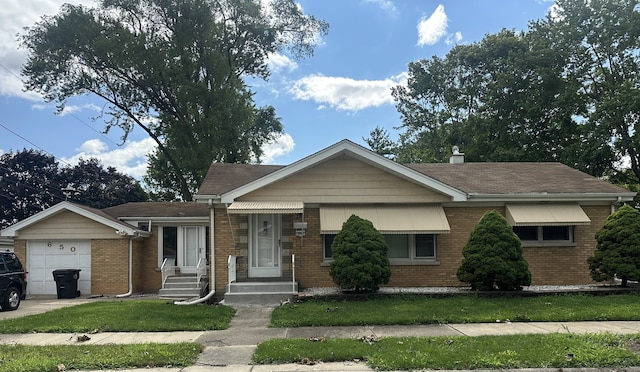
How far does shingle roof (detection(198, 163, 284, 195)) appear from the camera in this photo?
46.5 ft

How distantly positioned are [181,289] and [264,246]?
3.31 metres

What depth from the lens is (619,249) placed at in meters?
12.2

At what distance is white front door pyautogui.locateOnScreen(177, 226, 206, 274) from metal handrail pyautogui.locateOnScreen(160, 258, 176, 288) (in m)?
0.42

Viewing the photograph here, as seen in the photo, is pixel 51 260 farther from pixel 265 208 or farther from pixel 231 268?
pixel 265 208

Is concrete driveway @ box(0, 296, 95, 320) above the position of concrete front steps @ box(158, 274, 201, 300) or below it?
below

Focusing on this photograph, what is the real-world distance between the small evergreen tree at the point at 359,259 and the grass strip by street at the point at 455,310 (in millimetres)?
498

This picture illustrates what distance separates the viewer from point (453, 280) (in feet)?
45.1

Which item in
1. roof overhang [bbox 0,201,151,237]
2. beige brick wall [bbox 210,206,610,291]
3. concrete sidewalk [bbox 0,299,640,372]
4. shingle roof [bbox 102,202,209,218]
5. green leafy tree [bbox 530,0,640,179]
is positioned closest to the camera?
concrete sidewalk [bbox 0,299,640,372]

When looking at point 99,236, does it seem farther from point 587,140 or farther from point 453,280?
point 587,140

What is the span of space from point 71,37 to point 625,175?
1284 inches

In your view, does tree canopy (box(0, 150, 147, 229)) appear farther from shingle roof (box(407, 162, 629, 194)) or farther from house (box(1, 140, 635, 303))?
shingle roof (box(407, 162, 629, 194))

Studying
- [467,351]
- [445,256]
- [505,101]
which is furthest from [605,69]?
[467,351]

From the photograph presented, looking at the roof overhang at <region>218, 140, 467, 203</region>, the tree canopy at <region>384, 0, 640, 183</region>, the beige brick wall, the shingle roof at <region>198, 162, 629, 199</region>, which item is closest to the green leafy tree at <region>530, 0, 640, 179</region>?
the tree canopy at <region>384, 0, 640, 183</region>

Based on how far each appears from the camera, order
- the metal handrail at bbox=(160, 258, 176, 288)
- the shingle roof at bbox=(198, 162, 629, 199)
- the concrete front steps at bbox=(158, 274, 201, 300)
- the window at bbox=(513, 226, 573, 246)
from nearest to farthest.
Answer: the window at bbox=(513, 226, 573, 246) → the shingle roof at bbox=(198, 162, 629, 199) → the concrete front steps at bbox=(158, 274, 201, 300) → the metal handrail at bbox=(160, 258, 176, 288)
